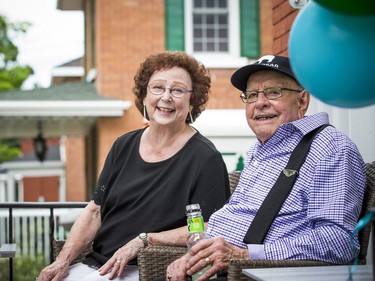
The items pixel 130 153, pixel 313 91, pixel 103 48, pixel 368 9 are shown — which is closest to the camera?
pixel 368 9

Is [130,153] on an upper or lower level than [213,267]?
upper

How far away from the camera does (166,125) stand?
3736mm

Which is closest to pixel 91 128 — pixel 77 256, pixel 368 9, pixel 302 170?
pixel 77 256

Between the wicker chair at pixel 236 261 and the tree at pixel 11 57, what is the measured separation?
2235 cm

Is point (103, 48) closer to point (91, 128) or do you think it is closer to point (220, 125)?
point (91, 128)

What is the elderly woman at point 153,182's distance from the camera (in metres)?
3.52

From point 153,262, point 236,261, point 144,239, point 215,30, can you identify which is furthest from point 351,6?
point 215,30

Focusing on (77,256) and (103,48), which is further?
(103,48)

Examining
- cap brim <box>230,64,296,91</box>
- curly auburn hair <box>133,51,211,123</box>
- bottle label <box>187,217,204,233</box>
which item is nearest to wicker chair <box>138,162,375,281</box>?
bottle label <box>187,217,204,233</box>

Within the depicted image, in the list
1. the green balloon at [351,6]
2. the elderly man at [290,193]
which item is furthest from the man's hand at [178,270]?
the green balloon at [351,6]

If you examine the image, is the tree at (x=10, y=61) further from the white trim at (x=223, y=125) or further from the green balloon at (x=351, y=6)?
the green balloon at (x=351, y=6)

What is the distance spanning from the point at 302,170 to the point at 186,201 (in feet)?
2.57

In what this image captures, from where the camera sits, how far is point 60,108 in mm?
13406

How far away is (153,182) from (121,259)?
0.39 meters
